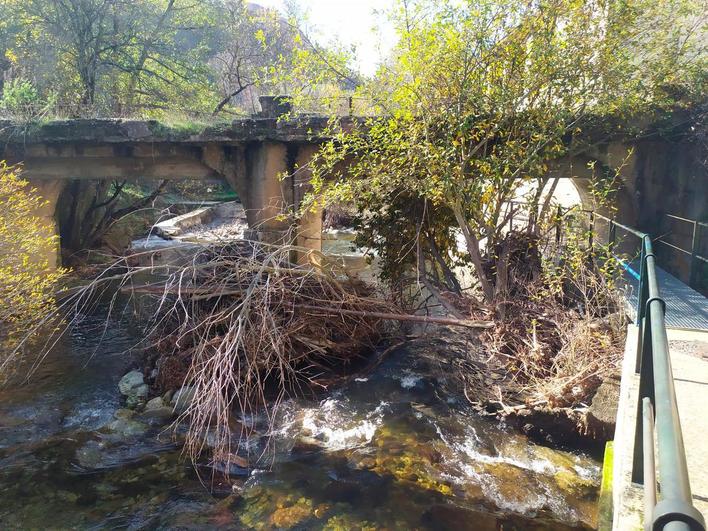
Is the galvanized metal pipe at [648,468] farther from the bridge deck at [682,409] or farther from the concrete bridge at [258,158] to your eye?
the concrete bridge at [258,158]

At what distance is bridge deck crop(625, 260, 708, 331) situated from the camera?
5.40 meters

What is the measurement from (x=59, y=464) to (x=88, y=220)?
10804 mm

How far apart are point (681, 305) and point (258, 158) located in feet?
22.6

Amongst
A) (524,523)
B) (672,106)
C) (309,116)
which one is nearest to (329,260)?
(309,116)

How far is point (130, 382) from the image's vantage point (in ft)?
23.1

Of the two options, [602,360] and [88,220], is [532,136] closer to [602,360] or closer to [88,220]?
[602,360]

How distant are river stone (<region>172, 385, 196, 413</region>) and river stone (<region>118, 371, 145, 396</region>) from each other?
807 millimetres

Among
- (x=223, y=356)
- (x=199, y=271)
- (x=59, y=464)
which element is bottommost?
(x=59, y=464)

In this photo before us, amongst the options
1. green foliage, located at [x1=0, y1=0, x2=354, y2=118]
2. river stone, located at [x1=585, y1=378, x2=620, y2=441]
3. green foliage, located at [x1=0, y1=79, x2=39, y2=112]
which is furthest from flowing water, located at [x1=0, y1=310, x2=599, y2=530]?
green foliage, located at [x1=0, y1=0, x2=354, y2=118]

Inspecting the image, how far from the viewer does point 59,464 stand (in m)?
5.41

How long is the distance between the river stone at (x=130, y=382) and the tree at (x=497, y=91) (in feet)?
11.3

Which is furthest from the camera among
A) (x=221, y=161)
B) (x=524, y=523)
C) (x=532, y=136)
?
(x=221, y=161)

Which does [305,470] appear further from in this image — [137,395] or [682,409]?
[682,409]

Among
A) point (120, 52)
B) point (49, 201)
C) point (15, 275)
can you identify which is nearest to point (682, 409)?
point (15, 275)
